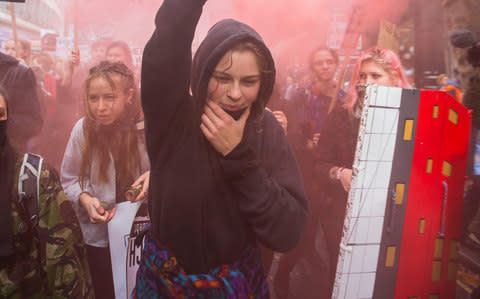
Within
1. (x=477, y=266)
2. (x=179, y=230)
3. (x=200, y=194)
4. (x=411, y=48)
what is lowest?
(x=477, y=266)

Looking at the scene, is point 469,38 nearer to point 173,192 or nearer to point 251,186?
point 251,186

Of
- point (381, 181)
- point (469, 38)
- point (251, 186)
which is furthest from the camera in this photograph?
point (469, 38)

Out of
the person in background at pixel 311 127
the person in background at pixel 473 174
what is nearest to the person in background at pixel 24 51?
the person in background at pixel 311 127

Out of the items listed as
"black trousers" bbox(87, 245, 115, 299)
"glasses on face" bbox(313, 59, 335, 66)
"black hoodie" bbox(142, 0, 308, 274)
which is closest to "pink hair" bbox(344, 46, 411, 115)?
"glasses on face" bbox(313, 59, 335, 66)

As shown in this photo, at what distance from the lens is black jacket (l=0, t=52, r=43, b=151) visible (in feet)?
5.74

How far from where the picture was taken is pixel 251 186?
1.13 metres

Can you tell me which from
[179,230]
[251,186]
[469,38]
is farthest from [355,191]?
[469,38]

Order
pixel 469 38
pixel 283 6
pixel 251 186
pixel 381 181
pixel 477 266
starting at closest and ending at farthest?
pixel 251 186 < pixel 381 181 < pixel 283 6 < pixel 469 38 < pixel 477 266

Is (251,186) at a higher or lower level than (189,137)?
lower

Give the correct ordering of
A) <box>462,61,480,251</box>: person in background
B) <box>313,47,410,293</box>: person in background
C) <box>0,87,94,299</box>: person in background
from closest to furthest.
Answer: <box>0,87,94,299</box>: person in background < <box>313,47,410,293</box>: person in background < <box>462,61,480,251</box>: person in background

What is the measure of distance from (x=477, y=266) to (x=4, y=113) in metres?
3.30

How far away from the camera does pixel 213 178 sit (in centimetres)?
122

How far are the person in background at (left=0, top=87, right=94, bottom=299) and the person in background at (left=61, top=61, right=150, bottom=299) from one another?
0.18 metres

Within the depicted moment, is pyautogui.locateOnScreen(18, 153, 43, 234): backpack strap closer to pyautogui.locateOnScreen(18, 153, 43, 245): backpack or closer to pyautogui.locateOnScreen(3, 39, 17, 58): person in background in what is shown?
pyautogui.locateOnScreen(18, 153, 43, 245): backpack
